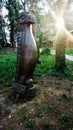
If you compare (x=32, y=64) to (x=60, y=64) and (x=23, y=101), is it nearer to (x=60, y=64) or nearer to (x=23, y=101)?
(x=23, y=101)

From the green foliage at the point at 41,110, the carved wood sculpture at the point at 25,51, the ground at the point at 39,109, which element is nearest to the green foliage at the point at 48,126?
the ground at the point at 39,109

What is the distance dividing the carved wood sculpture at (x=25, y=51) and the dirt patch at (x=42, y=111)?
0.49 m

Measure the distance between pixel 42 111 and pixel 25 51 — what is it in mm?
1844

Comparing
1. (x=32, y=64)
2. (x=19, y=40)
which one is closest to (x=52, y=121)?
(x=32, y=64)

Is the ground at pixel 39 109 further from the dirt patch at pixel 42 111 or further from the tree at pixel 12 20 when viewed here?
the tree at pixel 12 20

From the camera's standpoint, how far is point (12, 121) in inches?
223

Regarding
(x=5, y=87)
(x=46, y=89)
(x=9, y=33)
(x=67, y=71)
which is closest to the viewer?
(x=46, y=89)

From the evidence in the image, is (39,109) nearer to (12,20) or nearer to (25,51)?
(25,51)

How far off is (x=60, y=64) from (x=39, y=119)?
4.58 m

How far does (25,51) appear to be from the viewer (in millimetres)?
6289

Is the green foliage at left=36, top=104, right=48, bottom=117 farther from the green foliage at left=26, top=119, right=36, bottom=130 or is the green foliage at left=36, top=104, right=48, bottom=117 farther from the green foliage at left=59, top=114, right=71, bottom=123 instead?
the green foliage at left=59, top=114, right=71, bottom=123

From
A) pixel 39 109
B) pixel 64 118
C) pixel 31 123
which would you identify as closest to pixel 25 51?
pixel 39 109

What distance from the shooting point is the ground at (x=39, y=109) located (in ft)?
18.2

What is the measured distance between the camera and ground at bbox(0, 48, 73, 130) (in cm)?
554
